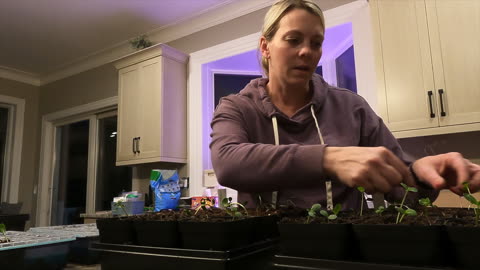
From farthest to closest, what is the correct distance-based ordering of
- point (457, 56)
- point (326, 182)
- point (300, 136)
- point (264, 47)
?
point (457, 56) → point (264, 47) → point (300, 136) → point (326, 182)

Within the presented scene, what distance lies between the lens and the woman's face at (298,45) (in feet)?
2.87

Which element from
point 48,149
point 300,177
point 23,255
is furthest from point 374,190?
point 48,149

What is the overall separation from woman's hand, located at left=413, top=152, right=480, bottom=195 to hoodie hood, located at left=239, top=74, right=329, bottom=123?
0.33m

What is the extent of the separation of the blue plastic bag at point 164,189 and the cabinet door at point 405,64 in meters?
1.85

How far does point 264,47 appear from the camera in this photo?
1.04 meters

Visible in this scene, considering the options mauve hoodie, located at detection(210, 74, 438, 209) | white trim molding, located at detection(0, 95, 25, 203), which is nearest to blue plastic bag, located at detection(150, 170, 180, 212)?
mauve hoodie, located at detection(210, 74, 438, 209)

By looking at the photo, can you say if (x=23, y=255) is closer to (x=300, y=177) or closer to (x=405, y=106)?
(x=300, y=177)

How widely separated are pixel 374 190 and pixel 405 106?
180 cm

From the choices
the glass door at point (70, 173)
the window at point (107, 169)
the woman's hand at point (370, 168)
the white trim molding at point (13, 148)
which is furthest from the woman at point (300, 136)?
the white trim molding at point (13, 148)

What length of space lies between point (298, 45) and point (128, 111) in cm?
294

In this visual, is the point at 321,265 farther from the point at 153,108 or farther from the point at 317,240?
the point at 153,108

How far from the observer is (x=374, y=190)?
1.82 ft

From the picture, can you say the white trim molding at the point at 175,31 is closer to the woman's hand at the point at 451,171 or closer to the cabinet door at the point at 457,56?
the cabinet door at the point at 457,56

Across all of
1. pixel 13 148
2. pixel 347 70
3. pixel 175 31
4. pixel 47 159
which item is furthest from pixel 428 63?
pixel 13 148
